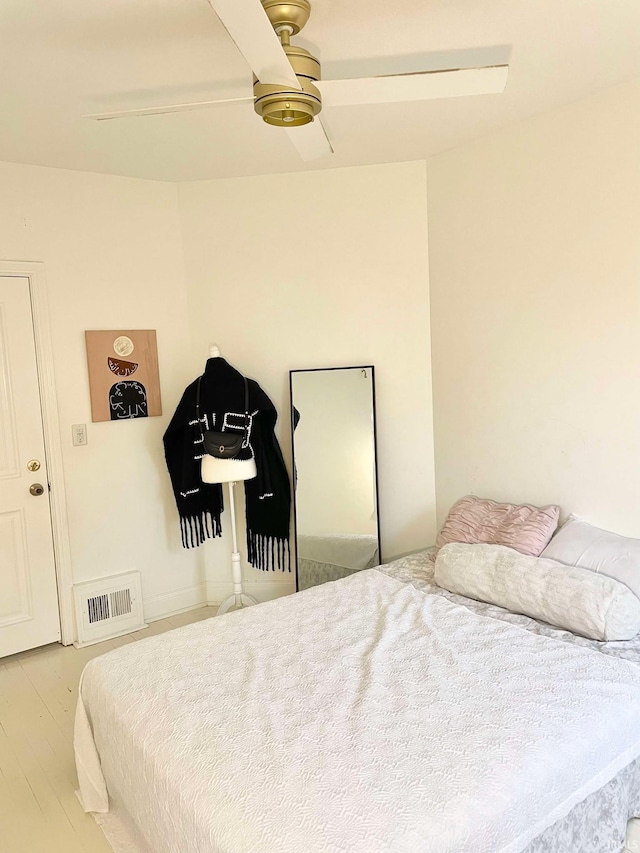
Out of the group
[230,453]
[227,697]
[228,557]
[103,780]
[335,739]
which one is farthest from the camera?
[228,557]

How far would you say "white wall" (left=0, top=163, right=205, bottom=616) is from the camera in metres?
3.25

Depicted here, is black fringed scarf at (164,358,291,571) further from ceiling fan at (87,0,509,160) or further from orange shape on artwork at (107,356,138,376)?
ceiling fan at (87,0,509,160)

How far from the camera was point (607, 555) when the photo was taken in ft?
7.99

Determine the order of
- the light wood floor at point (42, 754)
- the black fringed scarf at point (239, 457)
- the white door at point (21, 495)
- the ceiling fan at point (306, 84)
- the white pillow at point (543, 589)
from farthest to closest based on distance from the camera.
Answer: the black fringed scarf at point (239, 457)
the white door at point (21, 495)
the white pillow at point (543, 589)
the light wood floor at point (42, 754)
the ceiling fan at point (306, 84)

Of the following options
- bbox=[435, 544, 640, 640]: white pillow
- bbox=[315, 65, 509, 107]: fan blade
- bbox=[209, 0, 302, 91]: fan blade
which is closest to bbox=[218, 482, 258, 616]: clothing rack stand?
bbox=[435, 544, 640, 640]: white pillow

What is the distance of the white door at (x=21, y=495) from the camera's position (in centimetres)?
320

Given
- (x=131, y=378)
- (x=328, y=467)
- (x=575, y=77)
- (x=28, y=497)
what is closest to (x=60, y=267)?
(x=131, y=378)

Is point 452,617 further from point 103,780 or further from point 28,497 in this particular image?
point 28,497

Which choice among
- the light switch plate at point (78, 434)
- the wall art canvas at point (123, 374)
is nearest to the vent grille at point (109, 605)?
the light switch plate at point (78, 434)

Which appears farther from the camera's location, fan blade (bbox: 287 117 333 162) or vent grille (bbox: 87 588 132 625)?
vent grille (bbox: 87 588 132 625)

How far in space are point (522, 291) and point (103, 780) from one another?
2.52m

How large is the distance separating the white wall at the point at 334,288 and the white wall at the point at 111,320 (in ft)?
0.66

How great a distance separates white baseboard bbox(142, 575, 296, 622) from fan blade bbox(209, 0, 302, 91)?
2.76 m

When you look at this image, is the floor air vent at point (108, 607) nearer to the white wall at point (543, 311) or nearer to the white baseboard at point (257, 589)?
the white baseboard at point (257, 589)
